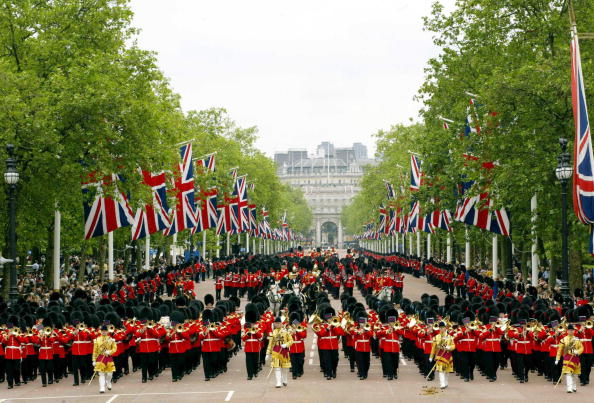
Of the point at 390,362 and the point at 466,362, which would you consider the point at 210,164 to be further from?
the point at 466,362

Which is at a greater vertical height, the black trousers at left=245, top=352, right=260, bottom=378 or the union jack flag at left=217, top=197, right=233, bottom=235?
the union jack flag at left=217, top=197, right=233, bottom=235

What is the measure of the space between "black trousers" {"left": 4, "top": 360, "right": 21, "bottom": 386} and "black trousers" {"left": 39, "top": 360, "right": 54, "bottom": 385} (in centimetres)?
49

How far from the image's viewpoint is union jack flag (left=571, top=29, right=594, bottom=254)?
66.8 feet

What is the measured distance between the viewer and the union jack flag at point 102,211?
34000mm

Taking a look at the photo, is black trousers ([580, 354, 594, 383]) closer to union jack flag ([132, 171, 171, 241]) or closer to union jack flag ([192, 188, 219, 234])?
union jack flag ([132, 171, 171, 241])

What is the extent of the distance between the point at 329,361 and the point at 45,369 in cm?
604

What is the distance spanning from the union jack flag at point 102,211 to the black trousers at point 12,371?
12.5m

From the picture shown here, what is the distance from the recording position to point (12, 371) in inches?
832

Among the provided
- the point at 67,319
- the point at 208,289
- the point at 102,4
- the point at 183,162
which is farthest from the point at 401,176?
the point at 67,319

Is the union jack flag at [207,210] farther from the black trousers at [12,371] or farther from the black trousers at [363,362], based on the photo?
the black trousers at [363,362]

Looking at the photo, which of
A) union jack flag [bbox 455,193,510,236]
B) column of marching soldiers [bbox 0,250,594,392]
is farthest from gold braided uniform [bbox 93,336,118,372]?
union jack flag [bbox 455,193,510,236]

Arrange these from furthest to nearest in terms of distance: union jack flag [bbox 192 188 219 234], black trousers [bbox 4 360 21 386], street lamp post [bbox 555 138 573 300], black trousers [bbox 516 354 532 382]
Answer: union jack flag [bbox 192 188 219 234] → street lamp post [bbox 555 138 573 300] → black trousers [bbox 4 360 21 386] → black trousers [bbox 516 354 532 382]

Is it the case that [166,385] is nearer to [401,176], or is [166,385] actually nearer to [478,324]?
[478,324]

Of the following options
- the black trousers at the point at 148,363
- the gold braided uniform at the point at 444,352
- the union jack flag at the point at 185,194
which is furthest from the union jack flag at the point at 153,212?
the gold braided uniform at the point at 444,352
